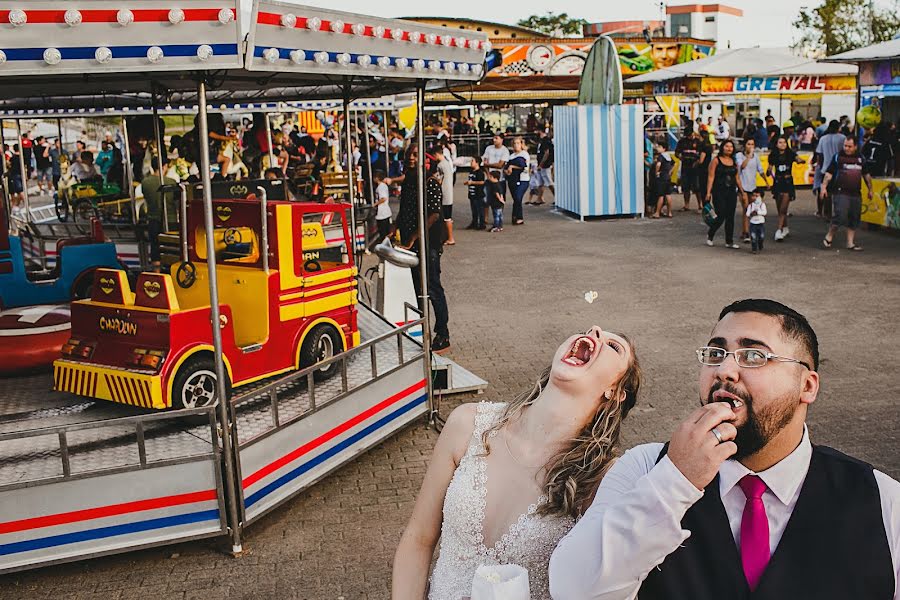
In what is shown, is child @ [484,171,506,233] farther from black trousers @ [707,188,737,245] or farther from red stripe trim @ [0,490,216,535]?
red stripe trim @ [0,490,216,535]

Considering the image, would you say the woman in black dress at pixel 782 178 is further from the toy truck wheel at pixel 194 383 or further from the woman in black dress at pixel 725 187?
the toy truck wheel at pixel 194 383

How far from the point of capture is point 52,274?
9.16m

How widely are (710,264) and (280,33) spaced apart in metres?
10.4

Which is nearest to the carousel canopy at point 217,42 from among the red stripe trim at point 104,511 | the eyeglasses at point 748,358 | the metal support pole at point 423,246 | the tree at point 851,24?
the metal support pole at point 423,246

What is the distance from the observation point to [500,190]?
63.6 ft

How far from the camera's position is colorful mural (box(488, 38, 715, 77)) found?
3394cm

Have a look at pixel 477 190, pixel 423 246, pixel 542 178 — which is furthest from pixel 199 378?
pixel 542 178

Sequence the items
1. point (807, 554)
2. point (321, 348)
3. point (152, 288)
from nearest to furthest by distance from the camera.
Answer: point (807, 554) → point (152, 288) → point (321, 348)

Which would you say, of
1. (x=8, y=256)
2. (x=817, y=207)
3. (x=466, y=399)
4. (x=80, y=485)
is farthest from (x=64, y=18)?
(x=817, y=207)

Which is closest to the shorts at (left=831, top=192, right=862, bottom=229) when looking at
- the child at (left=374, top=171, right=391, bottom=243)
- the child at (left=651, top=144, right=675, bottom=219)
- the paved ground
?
the paved ground

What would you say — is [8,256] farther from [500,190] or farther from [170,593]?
[500,190]

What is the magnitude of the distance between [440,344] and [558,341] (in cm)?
127

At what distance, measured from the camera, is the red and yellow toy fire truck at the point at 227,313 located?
18.9ft

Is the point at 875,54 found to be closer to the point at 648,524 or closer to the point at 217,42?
the point at 217,42
